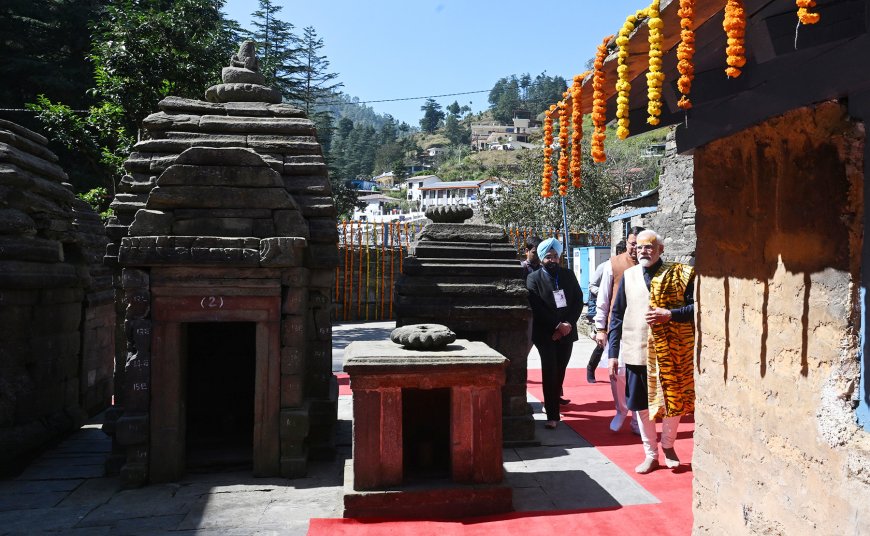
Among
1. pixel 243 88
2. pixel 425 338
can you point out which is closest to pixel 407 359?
pixel 425 338

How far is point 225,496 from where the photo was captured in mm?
5230

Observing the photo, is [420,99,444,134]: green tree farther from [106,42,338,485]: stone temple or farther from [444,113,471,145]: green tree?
[106,42,338,485]: stone temple

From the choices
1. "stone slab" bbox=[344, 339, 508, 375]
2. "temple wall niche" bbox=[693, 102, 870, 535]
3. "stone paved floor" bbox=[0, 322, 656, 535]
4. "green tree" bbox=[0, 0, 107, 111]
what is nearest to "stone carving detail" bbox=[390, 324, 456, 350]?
"stone slab" bbox=[344, 339, 508, 375]

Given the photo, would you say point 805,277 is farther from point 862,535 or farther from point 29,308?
point 29,308

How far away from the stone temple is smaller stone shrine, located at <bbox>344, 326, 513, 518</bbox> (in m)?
1.00

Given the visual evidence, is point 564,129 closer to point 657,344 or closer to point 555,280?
point 657,344

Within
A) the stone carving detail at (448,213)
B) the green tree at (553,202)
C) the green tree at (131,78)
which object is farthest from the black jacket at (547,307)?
the green tree at (553,202)

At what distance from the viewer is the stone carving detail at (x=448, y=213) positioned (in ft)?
24.5

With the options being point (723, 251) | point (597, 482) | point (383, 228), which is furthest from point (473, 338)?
point (383, 228)

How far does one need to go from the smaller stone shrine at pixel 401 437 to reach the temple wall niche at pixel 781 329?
146cm

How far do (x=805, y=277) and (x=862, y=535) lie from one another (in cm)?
107

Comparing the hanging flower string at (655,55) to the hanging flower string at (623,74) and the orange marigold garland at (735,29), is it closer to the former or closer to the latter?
the hanging flower string at (623,74)

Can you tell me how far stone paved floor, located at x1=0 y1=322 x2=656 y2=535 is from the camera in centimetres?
471

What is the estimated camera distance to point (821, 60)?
2.67 meters
